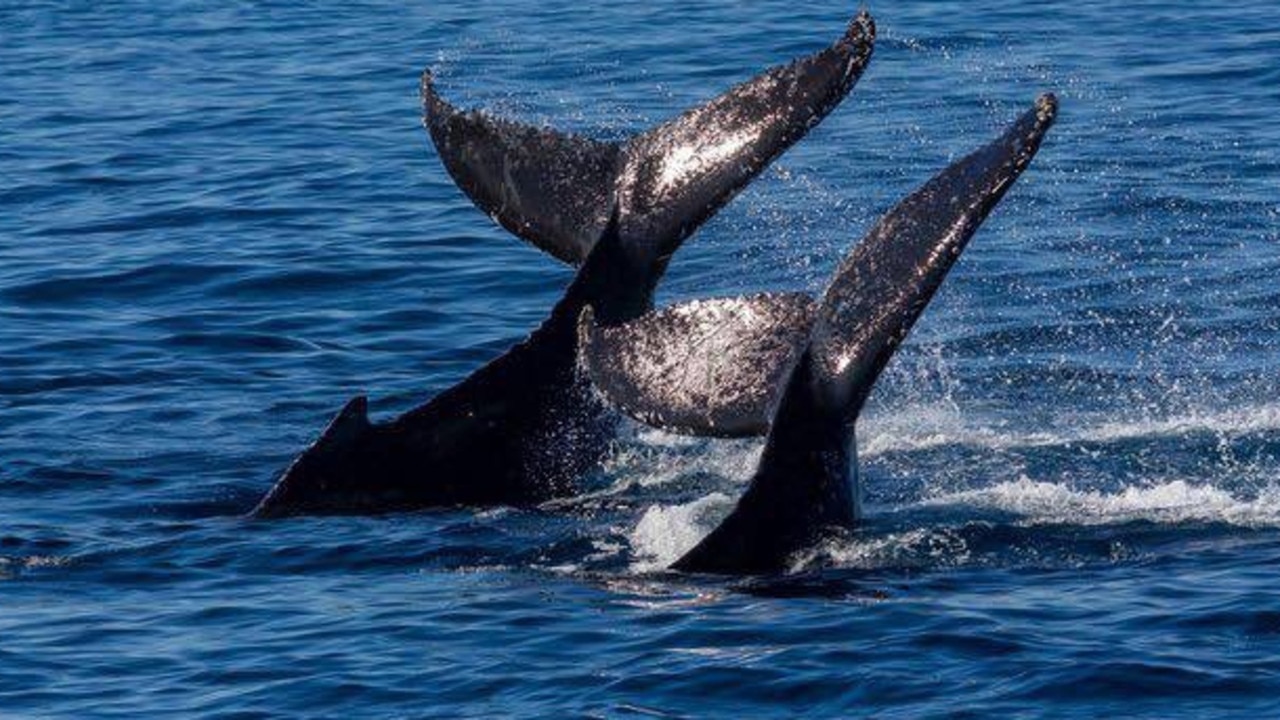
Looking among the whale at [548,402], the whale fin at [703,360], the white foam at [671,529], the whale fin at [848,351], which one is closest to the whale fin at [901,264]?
the whale fin at [848,351]

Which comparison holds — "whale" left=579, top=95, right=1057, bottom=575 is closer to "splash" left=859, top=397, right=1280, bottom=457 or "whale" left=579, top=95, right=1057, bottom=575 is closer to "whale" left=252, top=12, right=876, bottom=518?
"whale" left=252, top=12, right=876, bottom=518

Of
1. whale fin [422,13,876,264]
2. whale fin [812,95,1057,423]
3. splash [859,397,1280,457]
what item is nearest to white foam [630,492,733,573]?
whale fin [422,13,876,264]

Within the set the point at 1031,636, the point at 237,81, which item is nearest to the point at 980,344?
the point at 1031,636

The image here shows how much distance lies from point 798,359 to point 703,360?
2.03 ft

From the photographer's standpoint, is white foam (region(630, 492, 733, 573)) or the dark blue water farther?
white foam (region(630, 492, 733, 573))

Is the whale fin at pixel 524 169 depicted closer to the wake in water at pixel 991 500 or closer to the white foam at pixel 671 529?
the wake in water at pixel 991 500

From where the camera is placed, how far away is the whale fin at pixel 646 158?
15.1 metres

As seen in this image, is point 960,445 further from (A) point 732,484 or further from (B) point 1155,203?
(B) point 1155,203

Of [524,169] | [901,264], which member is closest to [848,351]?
[901,264]

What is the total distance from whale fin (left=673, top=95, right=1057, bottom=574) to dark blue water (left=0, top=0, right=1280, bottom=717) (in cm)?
22

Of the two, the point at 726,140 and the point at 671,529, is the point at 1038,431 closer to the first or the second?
the point at 726,140

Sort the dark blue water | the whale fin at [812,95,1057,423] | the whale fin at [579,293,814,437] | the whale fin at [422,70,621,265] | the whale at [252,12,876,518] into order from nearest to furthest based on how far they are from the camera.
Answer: the dark blue water < the whale fin at [812,95,1057,423] < the whale fin at [579,293,814,437] < the whale at [252,12,876,518] < the whale fin at [422,70,621,265]

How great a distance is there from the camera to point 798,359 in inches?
530

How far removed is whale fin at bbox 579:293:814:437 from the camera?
13.7 m
